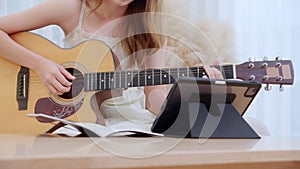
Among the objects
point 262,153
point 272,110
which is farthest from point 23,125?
point 272,110

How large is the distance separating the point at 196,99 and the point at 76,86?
448 mm

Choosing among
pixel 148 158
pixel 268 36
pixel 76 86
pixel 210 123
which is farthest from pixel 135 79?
pixel 268 36

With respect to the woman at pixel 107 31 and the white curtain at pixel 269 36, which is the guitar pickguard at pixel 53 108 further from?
the white curtain at pixel 269 36

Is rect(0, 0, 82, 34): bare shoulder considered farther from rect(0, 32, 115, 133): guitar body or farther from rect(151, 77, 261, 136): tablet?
rect(151, 77, 261, 136): tablet

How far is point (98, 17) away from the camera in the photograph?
126 centimetres

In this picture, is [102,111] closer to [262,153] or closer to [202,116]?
[202,116]

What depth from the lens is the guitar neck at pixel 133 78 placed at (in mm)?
864

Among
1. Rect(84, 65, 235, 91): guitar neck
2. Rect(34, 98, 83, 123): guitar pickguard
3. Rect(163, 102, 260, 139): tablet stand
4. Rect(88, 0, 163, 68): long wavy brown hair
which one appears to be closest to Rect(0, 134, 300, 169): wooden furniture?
Rect(163, 102, 260, 139): tablet stand

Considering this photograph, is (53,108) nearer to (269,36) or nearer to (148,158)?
(148,158)

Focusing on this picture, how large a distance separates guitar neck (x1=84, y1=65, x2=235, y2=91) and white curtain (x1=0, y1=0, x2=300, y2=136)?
614mm

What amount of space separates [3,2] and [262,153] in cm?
120

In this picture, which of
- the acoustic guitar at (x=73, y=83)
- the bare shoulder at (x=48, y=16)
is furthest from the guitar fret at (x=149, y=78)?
the bare shoulder at (x=48, y=16)

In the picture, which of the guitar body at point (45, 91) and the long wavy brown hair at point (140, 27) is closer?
the guitar body at point (45, 91)

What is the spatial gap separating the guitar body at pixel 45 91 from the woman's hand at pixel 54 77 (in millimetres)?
15
